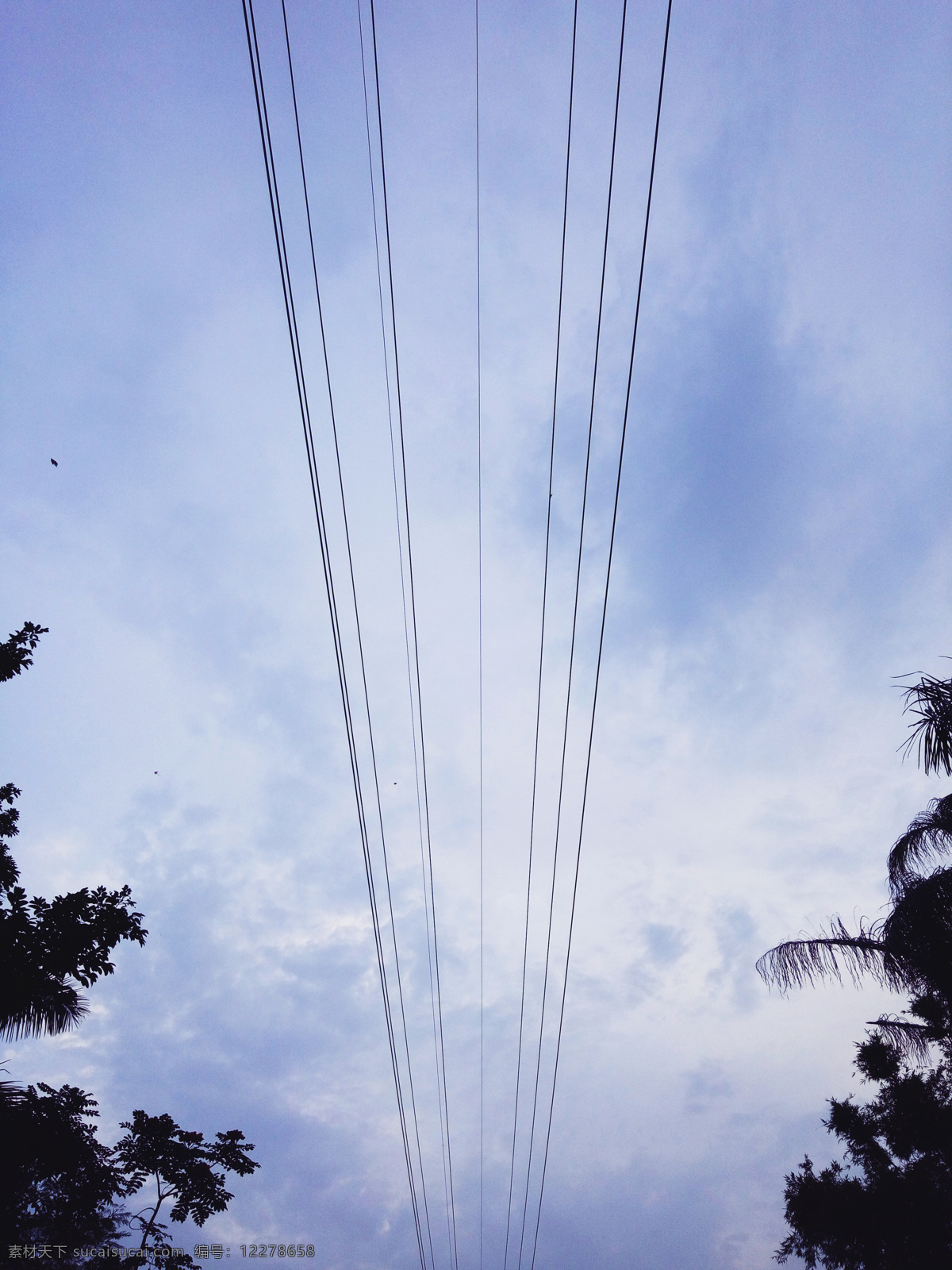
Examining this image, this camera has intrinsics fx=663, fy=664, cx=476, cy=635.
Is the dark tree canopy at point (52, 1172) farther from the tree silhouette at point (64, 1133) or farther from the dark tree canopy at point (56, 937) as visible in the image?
the dark tree canopy at point (56, 937)

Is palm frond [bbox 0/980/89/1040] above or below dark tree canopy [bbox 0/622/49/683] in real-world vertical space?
below

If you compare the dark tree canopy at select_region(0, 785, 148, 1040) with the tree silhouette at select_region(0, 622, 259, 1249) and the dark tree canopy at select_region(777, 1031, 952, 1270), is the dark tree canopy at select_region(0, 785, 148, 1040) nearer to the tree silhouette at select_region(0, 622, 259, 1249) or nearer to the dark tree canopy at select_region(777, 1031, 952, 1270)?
the tree silhouette at select_region(0, 622, 259, 1249)

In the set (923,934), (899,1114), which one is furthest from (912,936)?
(899,1114)

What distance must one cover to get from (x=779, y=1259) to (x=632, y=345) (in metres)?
28.7

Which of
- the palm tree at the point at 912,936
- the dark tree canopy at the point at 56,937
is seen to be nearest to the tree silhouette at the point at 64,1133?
the dark tree canopy at the point at 56,937

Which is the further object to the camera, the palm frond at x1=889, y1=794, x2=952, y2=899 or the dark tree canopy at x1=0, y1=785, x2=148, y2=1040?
the palm frond at x1=889, y1=794, x2=952, y2=899

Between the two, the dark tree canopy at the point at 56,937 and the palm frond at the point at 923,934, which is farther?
the palm frond at the point at 923,934

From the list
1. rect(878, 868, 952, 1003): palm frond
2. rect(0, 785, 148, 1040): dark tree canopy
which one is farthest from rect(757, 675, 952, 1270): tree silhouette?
rect(0, 785, 148, 1040): dark tree canopy

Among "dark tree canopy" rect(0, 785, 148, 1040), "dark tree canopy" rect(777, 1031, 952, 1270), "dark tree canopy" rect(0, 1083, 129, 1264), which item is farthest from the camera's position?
"dark tree canopy" rect(777, 1031, 952, 1270)

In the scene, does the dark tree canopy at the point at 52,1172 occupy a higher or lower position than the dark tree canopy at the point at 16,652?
lower

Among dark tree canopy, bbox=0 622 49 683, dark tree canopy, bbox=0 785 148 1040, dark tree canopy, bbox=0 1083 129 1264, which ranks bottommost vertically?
dark tree canopy, bbox=0 1083 129 1264

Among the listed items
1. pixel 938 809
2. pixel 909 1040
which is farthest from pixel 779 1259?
pixel 938 809

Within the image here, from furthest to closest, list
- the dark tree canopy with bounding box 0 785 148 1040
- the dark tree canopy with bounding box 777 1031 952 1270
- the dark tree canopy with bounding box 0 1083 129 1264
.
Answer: the dark tree canopy with bounding box 777 1031 952 1270, the dark tree canopy with bounding box 0 1083 129 1264, the dark tree canopy with bounding box 0 785 148 1040

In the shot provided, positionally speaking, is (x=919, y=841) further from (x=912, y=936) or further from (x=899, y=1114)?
(x=899, y=1114)
